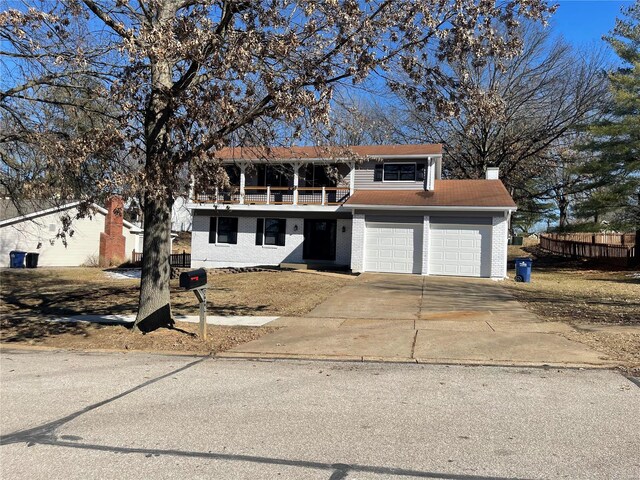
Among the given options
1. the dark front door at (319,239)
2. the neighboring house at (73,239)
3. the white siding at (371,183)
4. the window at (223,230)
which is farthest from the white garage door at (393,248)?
the neighboring house at (73,239)

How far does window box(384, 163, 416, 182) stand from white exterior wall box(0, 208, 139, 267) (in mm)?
18190

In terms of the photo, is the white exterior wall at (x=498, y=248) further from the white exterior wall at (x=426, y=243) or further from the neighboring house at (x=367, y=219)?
the white exterior wall at (x=426, y=243)

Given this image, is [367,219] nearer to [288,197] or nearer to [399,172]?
[399,172]

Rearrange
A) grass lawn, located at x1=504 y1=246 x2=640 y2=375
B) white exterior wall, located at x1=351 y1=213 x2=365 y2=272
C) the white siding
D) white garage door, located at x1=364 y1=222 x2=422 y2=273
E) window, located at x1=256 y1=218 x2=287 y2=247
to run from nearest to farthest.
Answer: grass lawn, located at x1=504 y1=246 x2=640 y2=375 < white garage door, located at x1=364 y1=222 x2=422 y2=273 < white exterior wall, located at x1=351 y1=213 x2=365 y2=272 < the white siding < window, located at x1=256 y1=218 x2=287 y2=247

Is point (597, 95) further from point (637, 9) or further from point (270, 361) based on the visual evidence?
point (270, 361)

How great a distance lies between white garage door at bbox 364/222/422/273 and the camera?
2205 cm

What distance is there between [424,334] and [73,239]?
30.3 m

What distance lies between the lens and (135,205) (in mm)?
8609

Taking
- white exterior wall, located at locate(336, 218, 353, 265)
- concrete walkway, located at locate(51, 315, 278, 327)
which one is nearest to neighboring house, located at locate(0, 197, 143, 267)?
white exterior wall, located at locate(336, 218, 353, 265)

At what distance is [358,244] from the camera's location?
74.2 ft

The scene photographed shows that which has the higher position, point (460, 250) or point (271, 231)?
point (271, 231)

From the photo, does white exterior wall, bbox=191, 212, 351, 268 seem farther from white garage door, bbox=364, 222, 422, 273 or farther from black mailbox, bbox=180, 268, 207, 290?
black mailbox, bbox=180, 268, 207, 290

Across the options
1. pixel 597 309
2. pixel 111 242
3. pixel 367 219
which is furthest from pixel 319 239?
pixel 597 309

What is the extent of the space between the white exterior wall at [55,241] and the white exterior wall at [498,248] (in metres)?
23.4
